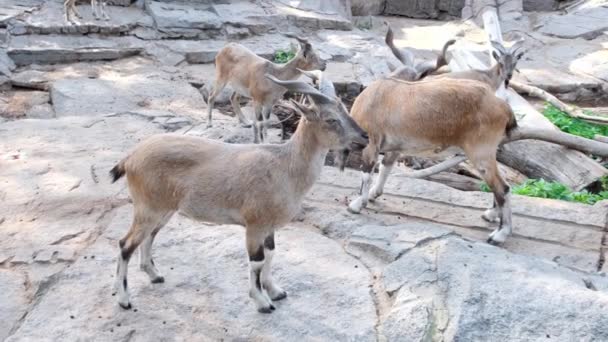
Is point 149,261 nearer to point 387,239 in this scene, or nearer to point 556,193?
point 387,239

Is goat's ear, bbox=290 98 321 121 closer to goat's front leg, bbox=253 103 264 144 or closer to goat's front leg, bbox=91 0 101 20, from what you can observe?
goat's front leg, bbox=253 103 264 144

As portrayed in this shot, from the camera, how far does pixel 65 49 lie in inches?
457

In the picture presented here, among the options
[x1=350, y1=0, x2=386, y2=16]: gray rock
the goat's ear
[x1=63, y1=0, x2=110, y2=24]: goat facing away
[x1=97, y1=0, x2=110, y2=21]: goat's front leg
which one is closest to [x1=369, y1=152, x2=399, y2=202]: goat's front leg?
the goat's ear

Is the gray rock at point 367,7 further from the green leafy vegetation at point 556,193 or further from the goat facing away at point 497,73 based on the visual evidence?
the green leafy vegetation at point 556,193

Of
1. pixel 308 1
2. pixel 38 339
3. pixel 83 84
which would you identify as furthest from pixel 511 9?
pixel 38 339

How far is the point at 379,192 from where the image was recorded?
20.9ft

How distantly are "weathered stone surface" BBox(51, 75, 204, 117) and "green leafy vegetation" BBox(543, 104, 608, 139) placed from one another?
16.7 feet

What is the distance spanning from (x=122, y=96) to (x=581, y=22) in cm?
1044

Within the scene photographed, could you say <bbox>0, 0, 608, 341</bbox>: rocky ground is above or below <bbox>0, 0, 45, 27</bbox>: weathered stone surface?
above

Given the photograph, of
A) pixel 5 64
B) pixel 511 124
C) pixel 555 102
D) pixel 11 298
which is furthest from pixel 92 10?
pixel 511 124

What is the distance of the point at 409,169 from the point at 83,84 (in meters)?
5.21

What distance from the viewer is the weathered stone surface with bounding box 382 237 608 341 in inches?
157

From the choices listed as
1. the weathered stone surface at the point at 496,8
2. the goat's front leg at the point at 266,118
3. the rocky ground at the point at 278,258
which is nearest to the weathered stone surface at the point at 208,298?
the rocky ground at the point at 278,258

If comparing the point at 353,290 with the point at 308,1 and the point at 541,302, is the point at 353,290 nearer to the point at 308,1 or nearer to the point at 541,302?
the point at 541,302
